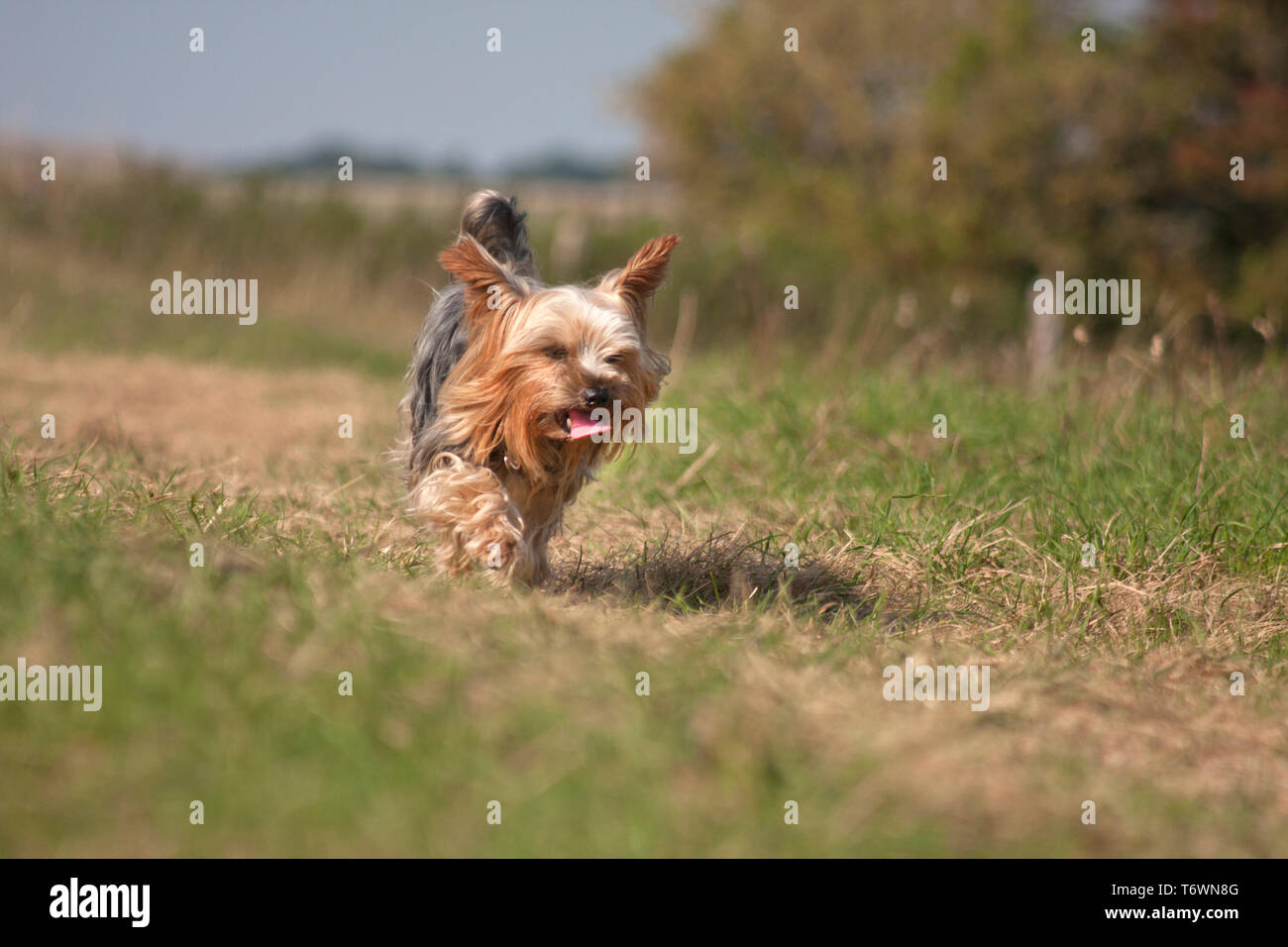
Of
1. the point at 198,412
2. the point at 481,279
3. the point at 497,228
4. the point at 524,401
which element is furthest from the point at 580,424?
the point at 198,412

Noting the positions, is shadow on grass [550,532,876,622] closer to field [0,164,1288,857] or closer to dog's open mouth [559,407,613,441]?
field [0,164,1288,857]

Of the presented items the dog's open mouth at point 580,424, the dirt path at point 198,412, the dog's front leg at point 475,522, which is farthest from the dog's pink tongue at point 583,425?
the dirt path at point 198,412

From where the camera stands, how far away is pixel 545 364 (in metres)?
4.57

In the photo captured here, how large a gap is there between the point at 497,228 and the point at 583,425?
140 centimetres

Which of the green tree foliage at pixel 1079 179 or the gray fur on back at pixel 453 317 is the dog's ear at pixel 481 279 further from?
the green tree foliage at pixel 1079 179

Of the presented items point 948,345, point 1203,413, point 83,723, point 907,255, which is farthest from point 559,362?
point 907,255

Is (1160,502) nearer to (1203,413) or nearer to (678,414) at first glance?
(1203,413)

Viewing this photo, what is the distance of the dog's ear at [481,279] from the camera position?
15.1 feet

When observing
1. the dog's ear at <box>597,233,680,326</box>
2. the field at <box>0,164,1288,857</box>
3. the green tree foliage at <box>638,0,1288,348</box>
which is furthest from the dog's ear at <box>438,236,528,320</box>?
the green tree foliage at <box>638,0,1288,348</box>

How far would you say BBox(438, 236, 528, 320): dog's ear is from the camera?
4.62m

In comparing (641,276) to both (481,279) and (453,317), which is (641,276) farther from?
(453,317)

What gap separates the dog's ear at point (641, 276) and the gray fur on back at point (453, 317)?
697 mm

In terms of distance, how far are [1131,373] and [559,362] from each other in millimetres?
4592

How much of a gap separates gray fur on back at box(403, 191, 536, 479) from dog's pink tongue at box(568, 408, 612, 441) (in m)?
0.84
